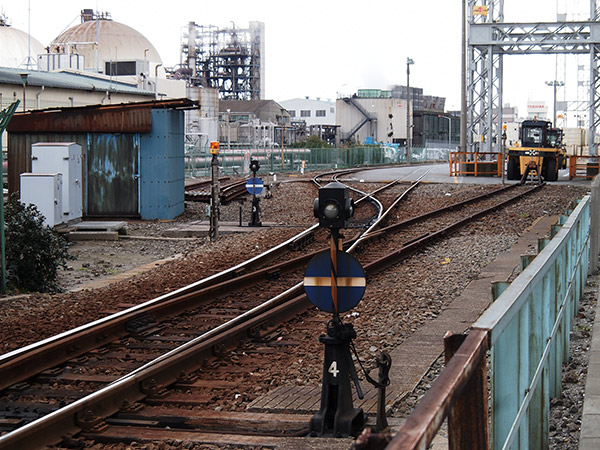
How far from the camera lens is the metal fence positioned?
154 ft

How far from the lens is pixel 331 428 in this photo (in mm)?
6004

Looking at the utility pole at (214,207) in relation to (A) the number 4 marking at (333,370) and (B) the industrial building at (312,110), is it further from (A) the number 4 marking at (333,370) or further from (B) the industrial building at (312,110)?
(B) the industrial building at (312,110)

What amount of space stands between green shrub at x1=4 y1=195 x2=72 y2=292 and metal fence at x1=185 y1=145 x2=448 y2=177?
29.4 m

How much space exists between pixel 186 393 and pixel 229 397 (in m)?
0.39

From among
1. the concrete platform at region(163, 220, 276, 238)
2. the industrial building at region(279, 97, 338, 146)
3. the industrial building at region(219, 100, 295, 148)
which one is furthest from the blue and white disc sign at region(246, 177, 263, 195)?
the industrial building at region(279, 97, 338, 146)

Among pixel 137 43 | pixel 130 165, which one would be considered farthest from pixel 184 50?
pixel 130 165

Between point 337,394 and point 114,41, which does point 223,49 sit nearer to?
point 114,41

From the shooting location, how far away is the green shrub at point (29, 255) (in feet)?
42.3

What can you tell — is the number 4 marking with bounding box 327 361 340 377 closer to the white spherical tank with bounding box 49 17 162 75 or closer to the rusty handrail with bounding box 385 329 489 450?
the rusty handrail with bounding box 385 329 489 450

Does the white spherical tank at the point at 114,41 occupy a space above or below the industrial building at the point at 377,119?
above

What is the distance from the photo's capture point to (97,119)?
75.1ft

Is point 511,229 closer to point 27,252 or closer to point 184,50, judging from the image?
point 27,252

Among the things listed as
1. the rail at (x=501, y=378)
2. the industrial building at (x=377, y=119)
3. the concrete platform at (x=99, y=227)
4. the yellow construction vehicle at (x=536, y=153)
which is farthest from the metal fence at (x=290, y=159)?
the rail at (x=501, y=378)

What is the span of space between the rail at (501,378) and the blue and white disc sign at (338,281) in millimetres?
1393
